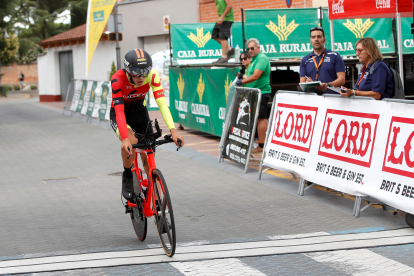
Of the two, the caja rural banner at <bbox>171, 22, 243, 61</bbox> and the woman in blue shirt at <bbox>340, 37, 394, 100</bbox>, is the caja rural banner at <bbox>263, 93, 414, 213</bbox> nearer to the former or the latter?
the woman in blue shirt at <bbox>340, 37, 394, 100</bbox>

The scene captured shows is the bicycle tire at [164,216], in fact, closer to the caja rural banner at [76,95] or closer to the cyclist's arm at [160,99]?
the cyclist's arm at [160,99]

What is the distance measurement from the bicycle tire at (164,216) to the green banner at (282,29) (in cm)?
900

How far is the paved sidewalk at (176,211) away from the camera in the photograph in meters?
5.61

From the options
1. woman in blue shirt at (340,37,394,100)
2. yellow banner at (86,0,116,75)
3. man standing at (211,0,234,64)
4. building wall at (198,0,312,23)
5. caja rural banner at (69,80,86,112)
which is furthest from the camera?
caja rural banner at (69,80,86,112)

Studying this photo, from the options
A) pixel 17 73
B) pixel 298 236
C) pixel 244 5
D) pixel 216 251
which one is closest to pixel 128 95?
pixel 216 251

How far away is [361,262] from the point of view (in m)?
5.03

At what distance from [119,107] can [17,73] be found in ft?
213

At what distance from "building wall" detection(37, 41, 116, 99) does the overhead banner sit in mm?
19196

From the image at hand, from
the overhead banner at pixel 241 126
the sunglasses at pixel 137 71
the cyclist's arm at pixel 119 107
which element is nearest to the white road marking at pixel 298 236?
the cyclist's arm at pixel 119 107

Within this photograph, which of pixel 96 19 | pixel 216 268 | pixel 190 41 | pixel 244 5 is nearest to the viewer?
pixel 216 268

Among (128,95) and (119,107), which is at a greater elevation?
(128,95)

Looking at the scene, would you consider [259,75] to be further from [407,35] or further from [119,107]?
[407,35]

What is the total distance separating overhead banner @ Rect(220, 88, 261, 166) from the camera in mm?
9406

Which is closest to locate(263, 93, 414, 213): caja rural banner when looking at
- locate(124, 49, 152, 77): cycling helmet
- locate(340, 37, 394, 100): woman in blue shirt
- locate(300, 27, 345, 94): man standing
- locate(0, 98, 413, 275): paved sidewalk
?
locate(340, 37, 394, 100): woman in blue shirt
